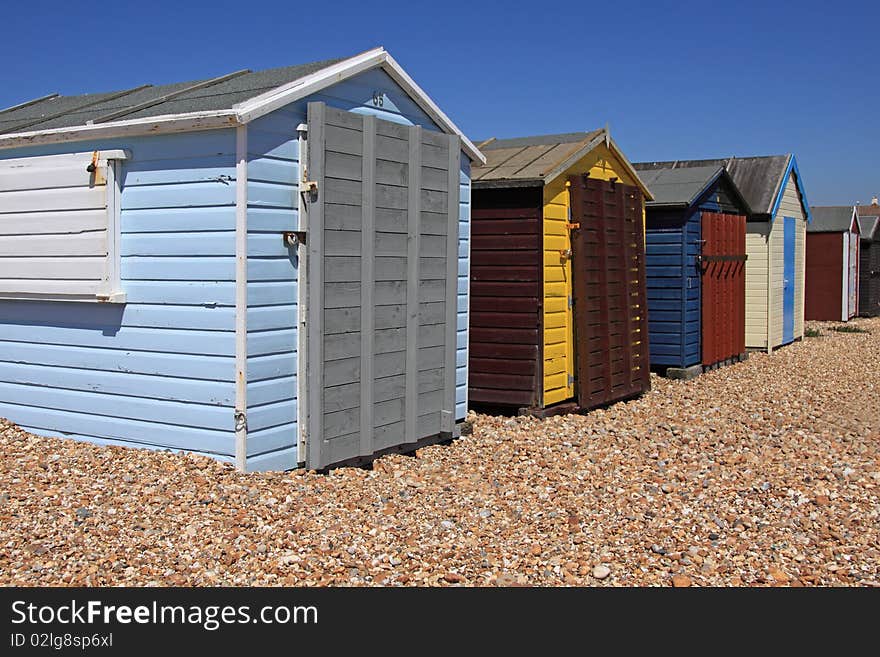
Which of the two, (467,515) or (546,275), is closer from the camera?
(467,515)

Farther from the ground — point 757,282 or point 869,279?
point 869,279

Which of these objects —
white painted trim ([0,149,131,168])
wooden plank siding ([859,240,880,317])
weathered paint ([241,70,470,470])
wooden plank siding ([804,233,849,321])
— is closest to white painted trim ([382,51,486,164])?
weathered paint ([241,70,470,470])

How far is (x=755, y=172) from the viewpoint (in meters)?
18.1

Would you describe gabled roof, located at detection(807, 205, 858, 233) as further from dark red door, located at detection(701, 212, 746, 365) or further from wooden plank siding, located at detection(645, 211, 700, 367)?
wooden plank siding, located at detection(645, 211, 700, 367)

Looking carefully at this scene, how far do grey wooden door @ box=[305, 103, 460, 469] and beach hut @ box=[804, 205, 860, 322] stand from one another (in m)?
20.3

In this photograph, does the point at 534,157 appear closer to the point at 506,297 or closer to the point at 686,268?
the point at 506,297

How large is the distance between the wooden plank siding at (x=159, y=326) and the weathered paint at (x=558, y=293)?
419cm

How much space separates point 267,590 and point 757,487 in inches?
164

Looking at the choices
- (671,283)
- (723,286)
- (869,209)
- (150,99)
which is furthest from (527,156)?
(869,209)

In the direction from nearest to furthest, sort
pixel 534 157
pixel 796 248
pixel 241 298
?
pixel 241 298, pixel 534 157, pixel 796 248

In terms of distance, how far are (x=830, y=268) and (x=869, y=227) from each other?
4.01 meters

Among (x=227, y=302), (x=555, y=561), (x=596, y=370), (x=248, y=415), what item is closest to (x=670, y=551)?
(x=555, y=561)

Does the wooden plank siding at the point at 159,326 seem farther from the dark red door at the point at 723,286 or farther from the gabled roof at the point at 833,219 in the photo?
the gabled roof at the point at 833,219

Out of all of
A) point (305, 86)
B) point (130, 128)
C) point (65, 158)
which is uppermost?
point (305, 86)
